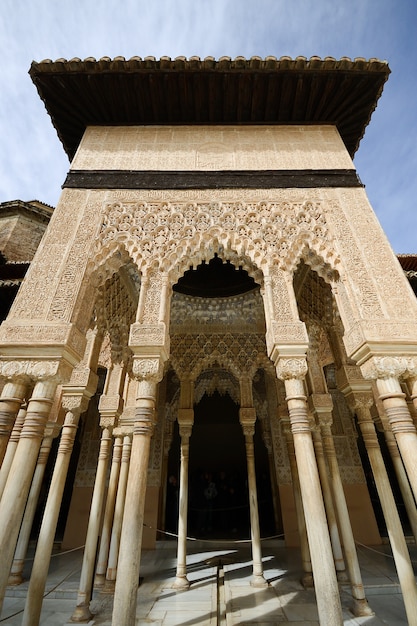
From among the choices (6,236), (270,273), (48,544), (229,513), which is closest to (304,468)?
(270,273)

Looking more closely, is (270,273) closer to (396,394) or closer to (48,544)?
(396,394)

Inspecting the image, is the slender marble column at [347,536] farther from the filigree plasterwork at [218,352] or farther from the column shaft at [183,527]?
the column shaft at [183,527]

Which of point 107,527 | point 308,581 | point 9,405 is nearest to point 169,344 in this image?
point 9,405

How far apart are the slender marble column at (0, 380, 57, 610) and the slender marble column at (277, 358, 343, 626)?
2335mm

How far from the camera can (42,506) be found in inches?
336

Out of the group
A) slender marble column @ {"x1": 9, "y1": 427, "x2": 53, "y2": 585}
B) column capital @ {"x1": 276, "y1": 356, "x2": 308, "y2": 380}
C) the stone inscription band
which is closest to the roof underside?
the stone inscription band

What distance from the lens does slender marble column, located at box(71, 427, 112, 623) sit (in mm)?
3664

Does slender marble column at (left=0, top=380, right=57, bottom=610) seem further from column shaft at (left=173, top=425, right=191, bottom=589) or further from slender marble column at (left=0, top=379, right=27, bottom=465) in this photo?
column shaft at (left=173, top=425, right=191, bottom=589)

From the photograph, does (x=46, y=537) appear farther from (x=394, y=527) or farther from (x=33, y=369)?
(x=394, y=527)

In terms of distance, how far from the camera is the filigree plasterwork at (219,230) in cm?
397

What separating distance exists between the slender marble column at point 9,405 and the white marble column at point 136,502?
109 centimetres

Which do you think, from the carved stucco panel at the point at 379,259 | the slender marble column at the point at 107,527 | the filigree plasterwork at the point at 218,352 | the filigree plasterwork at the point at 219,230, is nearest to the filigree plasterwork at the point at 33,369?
the filigree plasterwork at the point at 219,230

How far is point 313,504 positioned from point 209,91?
5.36 m

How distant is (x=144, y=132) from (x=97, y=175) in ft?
3.92
